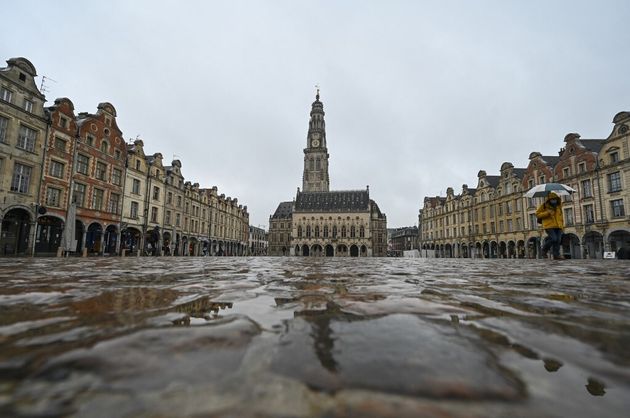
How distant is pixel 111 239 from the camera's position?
87.7 ft

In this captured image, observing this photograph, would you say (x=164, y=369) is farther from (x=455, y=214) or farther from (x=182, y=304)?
(x=455, y=214)

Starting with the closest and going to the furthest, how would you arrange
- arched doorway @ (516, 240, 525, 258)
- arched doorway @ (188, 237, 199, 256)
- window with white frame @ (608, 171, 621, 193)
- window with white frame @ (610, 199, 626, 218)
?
window with white frame @ (610, 199, 626, 218)
window with white frame @ (608, 171, 621, 193)
arched doorway @ (516, 240, 525, 258)
arched doorway @ (188, 237, 199, 256)

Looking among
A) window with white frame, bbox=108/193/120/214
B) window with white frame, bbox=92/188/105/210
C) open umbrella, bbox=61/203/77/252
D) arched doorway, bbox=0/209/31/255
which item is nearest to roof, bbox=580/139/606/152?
open umbrella, bbox=61/203/77/252

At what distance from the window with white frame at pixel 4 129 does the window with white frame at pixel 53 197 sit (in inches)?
142

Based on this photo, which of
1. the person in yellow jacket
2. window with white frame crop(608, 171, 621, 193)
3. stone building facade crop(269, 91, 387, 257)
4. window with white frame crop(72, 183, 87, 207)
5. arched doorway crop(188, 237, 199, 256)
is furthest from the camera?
stone building facade crop(269, 91, 387, 257)

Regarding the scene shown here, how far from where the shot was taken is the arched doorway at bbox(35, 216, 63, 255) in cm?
2020

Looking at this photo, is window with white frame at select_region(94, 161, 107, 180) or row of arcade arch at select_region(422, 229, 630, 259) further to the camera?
row of arcade arch at select_region(422, 229, 630, 259)

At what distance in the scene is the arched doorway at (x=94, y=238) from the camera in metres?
23.7

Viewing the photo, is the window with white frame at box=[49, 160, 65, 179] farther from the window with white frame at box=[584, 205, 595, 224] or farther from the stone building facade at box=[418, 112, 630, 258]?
the window with white frame at box=[584, 205, 595, 224]

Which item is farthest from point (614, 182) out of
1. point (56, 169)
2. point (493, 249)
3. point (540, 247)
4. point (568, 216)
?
point (56, 169)

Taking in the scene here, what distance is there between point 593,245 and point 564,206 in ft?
13.7

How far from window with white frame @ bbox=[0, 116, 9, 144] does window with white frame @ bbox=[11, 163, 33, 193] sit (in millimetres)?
1495

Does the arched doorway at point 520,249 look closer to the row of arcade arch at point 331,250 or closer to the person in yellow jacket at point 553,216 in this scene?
the person in yellow jacket at point 553,216

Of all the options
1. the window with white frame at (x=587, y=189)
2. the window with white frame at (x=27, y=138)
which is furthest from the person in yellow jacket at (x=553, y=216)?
the window with white frame at (x=27, y=138)
